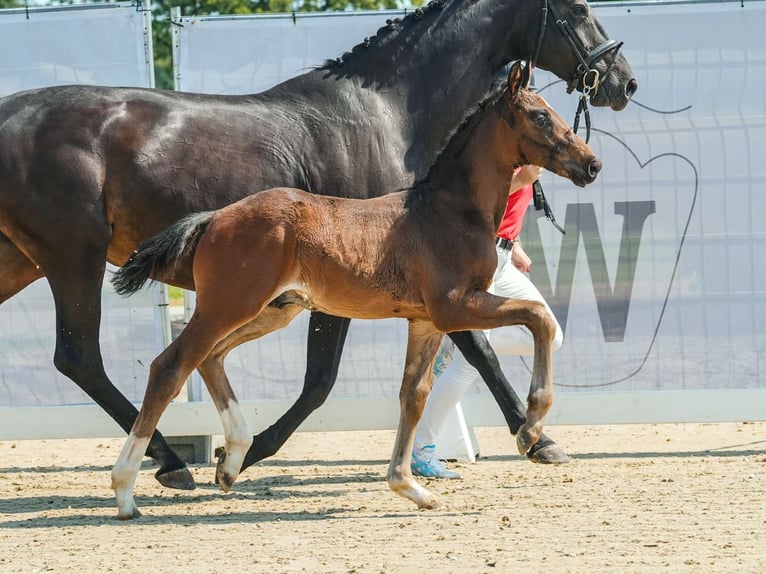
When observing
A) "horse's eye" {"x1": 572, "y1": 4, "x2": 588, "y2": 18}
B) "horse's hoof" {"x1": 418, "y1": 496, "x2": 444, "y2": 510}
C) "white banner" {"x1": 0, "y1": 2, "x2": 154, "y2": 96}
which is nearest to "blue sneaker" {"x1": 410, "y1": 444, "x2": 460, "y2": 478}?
"horse's hoof" {"x1": 418, "y1": 496, "x2": 444, "y2": 510}

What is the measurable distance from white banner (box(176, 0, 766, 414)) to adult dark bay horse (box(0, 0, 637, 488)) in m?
1.07

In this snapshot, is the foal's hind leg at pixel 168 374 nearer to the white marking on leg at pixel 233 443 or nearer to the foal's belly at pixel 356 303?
the foal's belly at pixel 356 303

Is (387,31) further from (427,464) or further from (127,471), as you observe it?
(127,471)

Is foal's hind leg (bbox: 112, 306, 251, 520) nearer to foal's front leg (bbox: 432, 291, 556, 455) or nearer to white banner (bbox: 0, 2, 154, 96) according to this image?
foal's front leg (bbox: 432, 291, 556, 455)

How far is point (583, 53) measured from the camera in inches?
242

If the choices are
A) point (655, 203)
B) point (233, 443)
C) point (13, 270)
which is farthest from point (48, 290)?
point (655, 203)

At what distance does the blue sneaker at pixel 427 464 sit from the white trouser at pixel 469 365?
50 millimetres

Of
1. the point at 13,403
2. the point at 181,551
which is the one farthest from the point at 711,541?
the point at 13,403

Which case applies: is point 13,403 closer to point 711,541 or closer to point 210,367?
point 210,367

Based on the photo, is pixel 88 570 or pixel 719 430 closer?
pixel 88 570

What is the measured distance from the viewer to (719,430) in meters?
7.71

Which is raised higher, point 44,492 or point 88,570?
point 88,570

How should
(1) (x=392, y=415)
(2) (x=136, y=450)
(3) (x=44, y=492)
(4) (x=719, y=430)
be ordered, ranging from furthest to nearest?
(4) (x=719, y=430), (1) (x=392, y=415), (3) (x=44, y=492), (2) (x=136, y=450)

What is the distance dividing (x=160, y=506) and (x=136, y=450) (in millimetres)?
583
